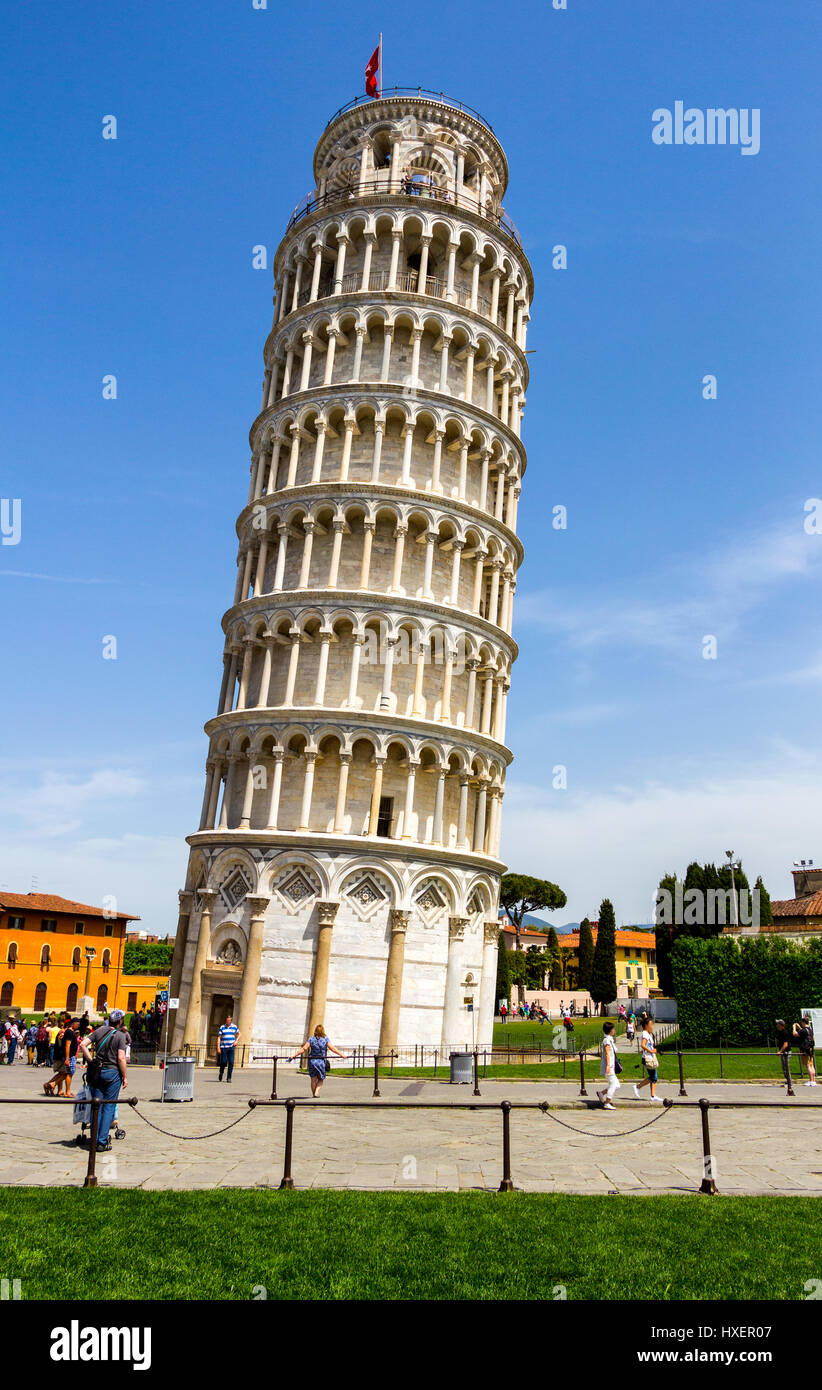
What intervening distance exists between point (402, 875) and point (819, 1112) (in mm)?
16378

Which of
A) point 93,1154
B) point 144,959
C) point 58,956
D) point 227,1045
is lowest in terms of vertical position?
point 144,959

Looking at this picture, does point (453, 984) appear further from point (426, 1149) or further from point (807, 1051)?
point (426, 1149)

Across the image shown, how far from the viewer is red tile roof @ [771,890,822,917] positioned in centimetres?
7325

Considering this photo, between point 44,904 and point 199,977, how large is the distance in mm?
52461

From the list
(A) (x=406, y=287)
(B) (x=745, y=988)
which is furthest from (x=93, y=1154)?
(A) (x=406, y=287)

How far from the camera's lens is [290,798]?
35.6 metres

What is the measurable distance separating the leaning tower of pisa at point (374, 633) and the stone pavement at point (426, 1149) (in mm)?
10478

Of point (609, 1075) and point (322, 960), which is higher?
point (322, 960)

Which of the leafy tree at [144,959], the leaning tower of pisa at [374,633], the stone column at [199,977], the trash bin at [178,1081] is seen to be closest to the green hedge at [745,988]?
the leaning tower of pisa at [374,633]

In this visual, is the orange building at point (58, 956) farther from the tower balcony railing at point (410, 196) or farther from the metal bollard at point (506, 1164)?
the metal bollard at point (506, 1164)

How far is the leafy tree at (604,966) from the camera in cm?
7831

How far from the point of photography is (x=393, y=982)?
32438 mm

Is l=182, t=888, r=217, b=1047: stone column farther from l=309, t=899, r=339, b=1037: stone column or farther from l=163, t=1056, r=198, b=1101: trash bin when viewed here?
l=163, t=1056, r=198, b=1101: trash bin

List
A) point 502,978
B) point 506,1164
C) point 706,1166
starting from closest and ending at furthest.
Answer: point 506,1164 → point 706,1166 → point 502,978
